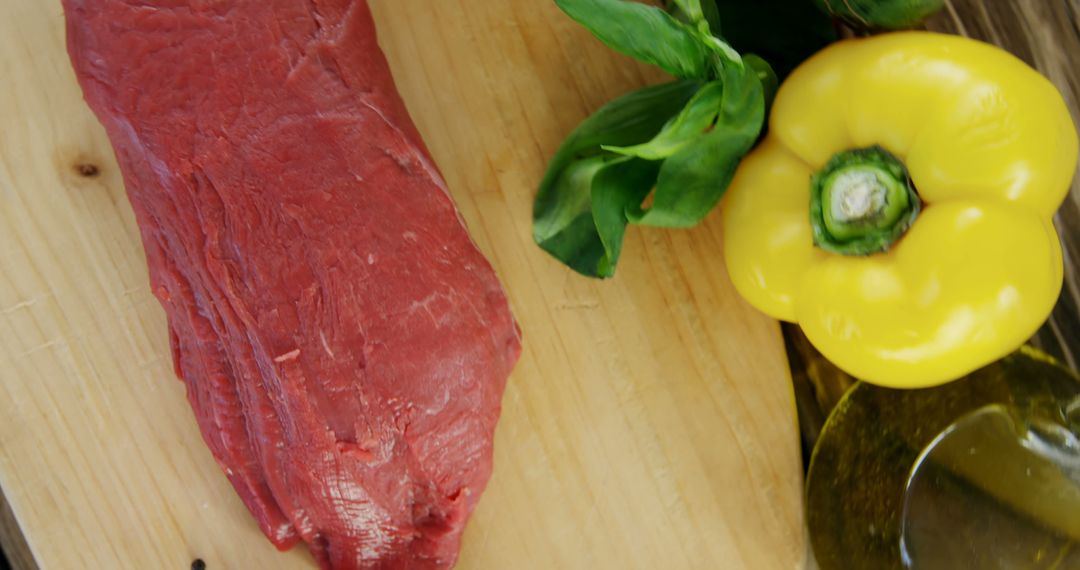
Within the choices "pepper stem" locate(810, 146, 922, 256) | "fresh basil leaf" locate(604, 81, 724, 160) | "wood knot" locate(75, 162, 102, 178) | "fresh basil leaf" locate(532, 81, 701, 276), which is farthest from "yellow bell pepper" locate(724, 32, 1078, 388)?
"wood knot" locate(75, 162, 102, 178)

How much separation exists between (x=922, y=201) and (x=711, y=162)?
0.96 feet

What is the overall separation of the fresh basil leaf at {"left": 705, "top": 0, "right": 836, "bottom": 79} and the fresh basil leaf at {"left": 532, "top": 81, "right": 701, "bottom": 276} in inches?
5.9

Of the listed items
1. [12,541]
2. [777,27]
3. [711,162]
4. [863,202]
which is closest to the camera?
[863,202]

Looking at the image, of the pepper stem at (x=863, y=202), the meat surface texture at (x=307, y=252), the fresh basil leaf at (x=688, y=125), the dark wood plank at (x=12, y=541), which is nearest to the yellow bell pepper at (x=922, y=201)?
the pepper stem at (x=863, y=202)

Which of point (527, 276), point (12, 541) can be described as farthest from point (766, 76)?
point (12, 541)

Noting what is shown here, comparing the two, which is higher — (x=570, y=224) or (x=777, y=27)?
(x=777, y=27)

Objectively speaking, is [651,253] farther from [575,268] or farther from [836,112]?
[836,112]

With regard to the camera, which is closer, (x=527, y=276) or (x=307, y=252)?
(x=307, y=252)

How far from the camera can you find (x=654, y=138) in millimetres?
1365

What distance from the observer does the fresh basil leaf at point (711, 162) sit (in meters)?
1.37

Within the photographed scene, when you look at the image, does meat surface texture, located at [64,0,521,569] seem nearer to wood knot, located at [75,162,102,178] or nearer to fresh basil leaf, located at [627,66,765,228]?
wood knot, located at [75,162,102,178]

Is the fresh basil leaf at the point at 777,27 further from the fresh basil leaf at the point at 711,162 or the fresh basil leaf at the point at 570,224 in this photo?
the fresh basil leaf at the point at 570,224

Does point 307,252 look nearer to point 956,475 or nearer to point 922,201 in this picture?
point 922,201

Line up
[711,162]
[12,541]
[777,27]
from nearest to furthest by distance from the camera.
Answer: [711,162], [777,27], [12,541]
